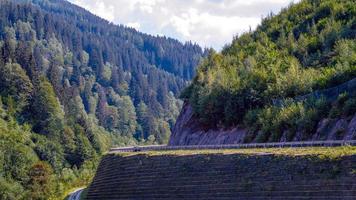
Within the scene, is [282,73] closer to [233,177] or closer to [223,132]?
[223,132]

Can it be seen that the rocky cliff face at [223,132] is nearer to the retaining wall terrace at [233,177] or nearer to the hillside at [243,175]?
the hillside at [243,175]

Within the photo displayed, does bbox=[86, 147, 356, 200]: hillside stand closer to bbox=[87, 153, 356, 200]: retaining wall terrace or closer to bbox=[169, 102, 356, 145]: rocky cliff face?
bbox=[87, 153, 356, 200]: retaining wall terrace

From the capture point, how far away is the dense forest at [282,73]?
1421 inches

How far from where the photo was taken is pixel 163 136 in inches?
6580

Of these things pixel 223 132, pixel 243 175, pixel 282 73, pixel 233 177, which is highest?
pixel 282 73

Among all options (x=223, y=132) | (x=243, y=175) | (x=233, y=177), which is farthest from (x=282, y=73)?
(x=243, y=175)

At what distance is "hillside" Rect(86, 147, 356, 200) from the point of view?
66.2 ft

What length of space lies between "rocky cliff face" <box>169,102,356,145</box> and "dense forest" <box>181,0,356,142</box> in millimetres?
546

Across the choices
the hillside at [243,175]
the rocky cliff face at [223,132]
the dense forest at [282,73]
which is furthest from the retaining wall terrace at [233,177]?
the dense forest at [282,73]

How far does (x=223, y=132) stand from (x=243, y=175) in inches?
827

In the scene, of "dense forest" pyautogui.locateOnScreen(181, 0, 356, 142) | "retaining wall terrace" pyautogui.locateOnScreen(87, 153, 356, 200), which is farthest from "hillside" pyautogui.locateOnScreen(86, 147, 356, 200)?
"dense forest" pyautogui.locateOnScreen(181, 0, 356, 142)

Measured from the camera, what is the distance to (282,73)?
44281 millimetres

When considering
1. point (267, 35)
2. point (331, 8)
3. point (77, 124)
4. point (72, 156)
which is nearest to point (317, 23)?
point (331, 8)

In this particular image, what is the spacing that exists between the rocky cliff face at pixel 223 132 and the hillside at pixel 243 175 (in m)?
6.05
